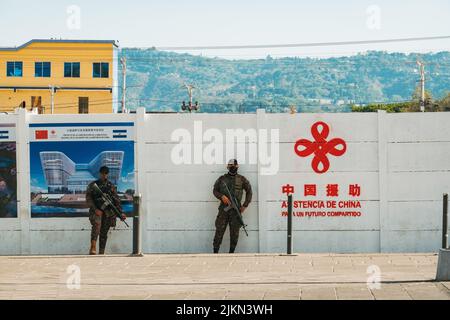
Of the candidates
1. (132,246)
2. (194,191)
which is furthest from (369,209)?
(132,246)

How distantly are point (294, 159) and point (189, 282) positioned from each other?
561 centimetres

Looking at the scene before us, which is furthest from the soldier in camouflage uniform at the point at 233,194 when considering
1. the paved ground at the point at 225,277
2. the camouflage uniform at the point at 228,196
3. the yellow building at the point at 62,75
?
the yellow building at the point at 62,75

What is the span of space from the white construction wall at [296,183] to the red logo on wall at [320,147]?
0.29ft

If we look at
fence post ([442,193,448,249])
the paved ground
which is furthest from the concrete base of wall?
fence post ([442,193,448,249])

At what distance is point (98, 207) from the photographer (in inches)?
773

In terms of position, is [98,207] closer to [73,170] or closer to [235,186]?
[73,170]

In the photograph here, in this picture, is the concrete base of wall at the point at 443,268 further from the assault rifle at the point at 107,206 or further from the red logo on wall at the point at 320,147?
the assault rifle at the point at 107,206

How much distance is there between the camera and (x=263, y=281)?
48.7 ft

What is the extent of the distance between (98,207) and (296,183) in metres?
3.90

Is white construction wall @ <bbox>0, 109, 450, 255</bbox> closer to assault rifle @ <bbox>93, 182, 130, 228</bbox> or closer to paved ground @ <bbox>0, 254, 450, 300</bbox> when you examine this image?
assault rifle @ <bbox>93, 182, 130, 228</bbox>

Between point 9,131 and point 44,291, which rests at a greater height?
point 9,131

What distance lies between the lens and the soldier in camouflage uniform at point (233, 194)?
768 inches
